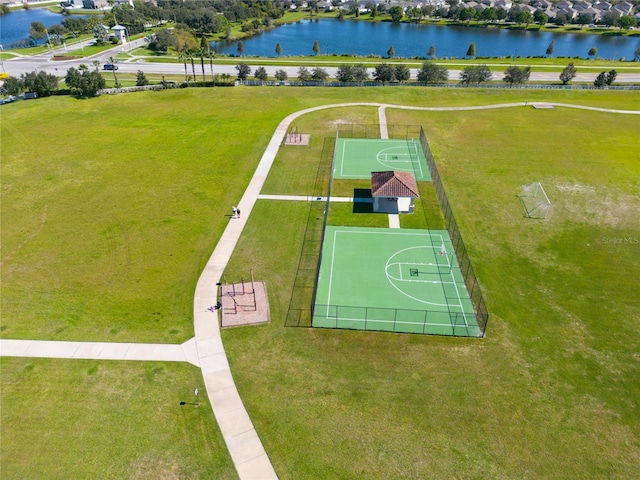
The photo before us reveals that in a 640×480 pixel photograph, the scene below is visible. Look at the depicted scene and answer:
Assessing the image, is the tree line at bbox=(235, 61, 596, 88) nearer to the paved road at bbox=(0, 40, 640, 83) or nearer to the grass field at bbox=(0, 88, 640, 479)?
the paved road at bbox=(0, 40, 640, 83)

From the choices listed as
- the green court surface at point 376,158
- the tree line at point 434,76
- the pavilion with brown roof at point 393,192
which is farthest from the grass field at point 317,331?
the tree line at point 434,76

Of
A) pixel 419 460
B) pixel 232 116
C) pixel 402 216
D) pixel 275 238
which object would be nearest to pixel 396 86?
pixel 232 116

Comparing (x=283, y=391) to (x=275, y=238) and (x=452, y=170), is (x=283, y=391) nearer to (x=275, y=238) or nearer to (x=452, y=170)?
(x=275, y=238)

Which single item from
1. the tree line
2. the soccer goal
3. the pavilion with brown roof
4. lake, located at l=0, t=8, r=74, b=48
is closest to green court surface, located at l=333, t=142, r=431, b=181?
the pavilion with brown roof

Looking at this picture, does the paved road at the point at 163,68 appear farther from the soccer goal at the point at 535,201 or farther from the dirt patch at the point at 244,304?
the dirt patch at the point at 244,304

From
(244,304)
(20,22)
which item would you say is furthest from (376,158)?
(20,22)

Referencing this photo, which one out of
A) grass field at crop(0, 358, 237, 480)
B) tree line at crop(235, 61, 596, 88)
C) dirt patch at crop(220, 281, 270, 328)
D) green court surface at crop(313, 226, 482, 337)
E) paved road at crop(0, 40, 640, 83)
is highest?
tree line at crop(235, 61, 596, 88)
